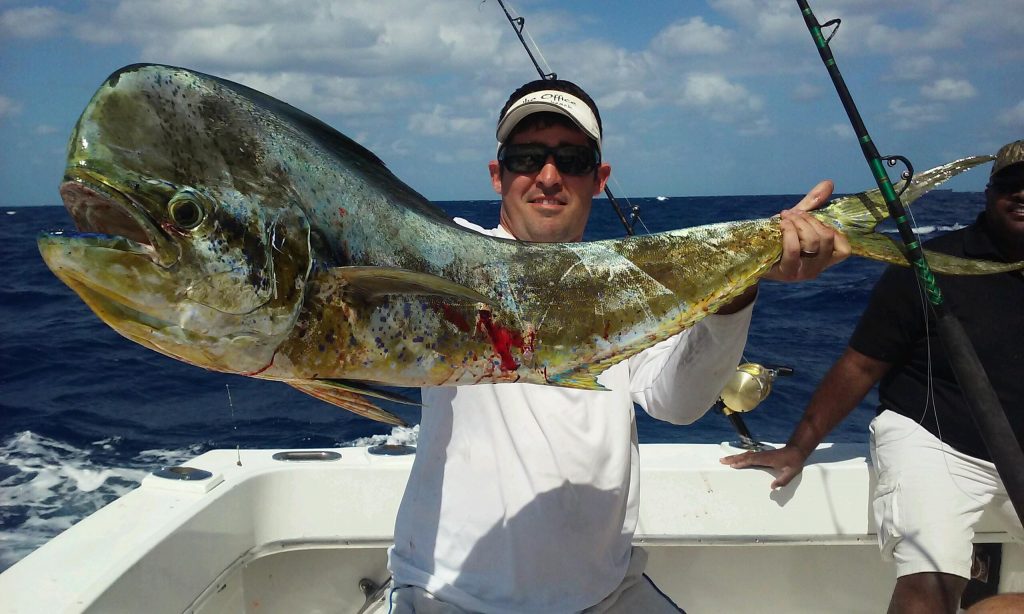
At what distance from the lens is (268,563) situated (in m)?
3.29

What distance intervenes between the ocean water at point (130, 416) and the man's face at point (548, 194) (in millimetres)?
1467

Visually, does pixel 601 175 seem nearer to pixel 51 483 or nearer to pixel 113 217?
pixel 113 217

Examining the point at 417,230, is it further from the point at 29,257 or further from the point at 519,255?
the point at 29,257

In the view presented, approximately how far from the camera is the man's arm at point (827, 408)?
3.53 metres

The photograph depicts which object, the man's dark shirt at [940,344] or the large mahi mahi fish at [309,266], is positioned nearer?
the large mahi mahi fish at [309,266]

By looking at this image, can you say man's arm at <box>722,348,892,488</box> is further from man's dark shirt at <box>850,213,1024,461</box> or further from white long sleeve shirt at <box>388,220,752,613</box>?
white long sleeve shirt at <box>388,220,752,613</box>

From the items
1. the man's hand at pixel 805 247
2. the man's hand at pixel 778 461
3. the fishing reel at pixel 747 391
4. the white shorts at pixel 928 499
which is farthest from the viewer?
the fishing reel at pixel 747 391

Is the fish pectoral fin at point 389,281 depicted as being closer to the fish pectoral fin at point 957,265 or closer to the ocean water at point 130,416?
the fish pectoral fin at point 957,265

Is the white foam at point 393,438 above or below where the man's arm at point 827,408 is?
below

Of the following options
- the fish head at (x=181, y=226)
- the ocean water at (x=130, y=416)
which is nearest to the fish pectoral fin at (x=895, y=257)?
the fish head at (x=181, y=226)

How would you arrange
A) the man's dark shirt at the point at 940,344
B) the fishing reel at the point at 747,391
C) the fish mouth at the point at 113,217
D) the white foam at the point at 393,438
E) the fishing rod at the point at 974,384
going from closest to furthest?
1. the fish mouth at the point at 113,217
2. the fishing rod at the point at 974,384
3. the man's dark shirt at the point at 940,344
4. the fishing reel at the point at 747,391
5. the white foam at the point at 393,438

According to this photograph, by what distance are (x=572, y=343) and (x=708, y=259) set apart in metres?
0.41

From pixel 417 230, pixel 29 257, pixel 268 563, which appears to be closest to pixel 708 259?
pixel 417 230

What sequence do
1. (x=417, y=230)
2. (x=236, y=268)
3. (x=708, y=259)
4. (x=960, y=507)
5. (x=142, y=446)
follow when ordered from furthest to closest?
(x=142, y=446) < (x=960, y=507) < (x=708, y=259) < (x=417, y=230) < (x=236, y=268)
